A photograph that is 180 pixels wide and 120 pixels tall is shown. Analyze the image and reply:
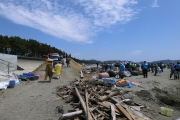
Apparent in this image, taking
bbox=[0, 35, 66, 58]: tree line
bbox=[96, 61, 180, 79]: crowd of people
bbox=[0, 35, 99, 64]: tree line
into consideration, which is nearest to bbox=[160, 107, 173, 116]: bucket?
bbox=[96, 61, 180, 79]: crowd of people

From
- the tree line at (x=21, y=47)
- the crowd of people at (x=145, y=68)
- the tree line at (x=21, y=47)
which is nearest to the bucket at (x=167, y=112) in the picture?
the crowd of people at (x=145, y=68)

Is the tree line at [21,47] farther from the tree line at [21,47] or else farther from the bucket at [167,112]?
the bucket at [167,112]

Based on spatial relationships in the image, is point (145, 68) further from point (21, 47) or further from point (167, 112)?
point (21, 47)

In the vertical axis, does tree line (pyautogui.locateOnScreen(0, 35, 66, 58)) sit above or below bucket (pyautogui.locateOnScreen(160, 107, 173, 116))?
above

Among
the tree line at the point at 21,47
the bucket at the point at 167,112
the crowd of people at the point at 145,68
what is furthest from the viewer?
the tree line at the point at 21,47

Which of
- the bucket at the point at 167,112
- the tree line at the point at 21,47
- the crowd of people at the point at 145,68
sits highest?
the tree line at the point at 21,47

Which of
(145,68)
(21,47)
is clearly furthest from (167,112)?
(21,47)

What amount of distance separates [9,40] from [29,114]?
45.5 metres

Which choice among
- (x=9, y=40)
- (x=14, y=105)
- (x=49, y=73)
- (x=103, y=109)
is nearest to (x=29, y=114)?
(x=14, y=105)

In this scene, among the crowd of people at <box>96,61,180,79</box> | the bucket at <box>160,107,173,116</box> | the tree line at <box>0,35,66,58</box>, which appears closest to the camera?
the bucket at <box>160,107,173,116</box>

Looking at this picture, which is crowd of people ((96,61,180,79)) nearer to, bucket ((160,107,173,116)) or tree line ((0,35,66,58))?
bucket ((160,107,173,116))

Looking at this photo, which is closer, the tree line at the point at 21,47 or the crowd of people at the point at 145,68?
the crowd of people at the point at 145,68

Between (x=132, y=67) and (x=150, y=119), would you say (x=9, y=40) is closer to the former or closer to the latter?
(x=132, y=67)

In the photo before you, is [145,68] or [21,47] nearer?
[145,68]
